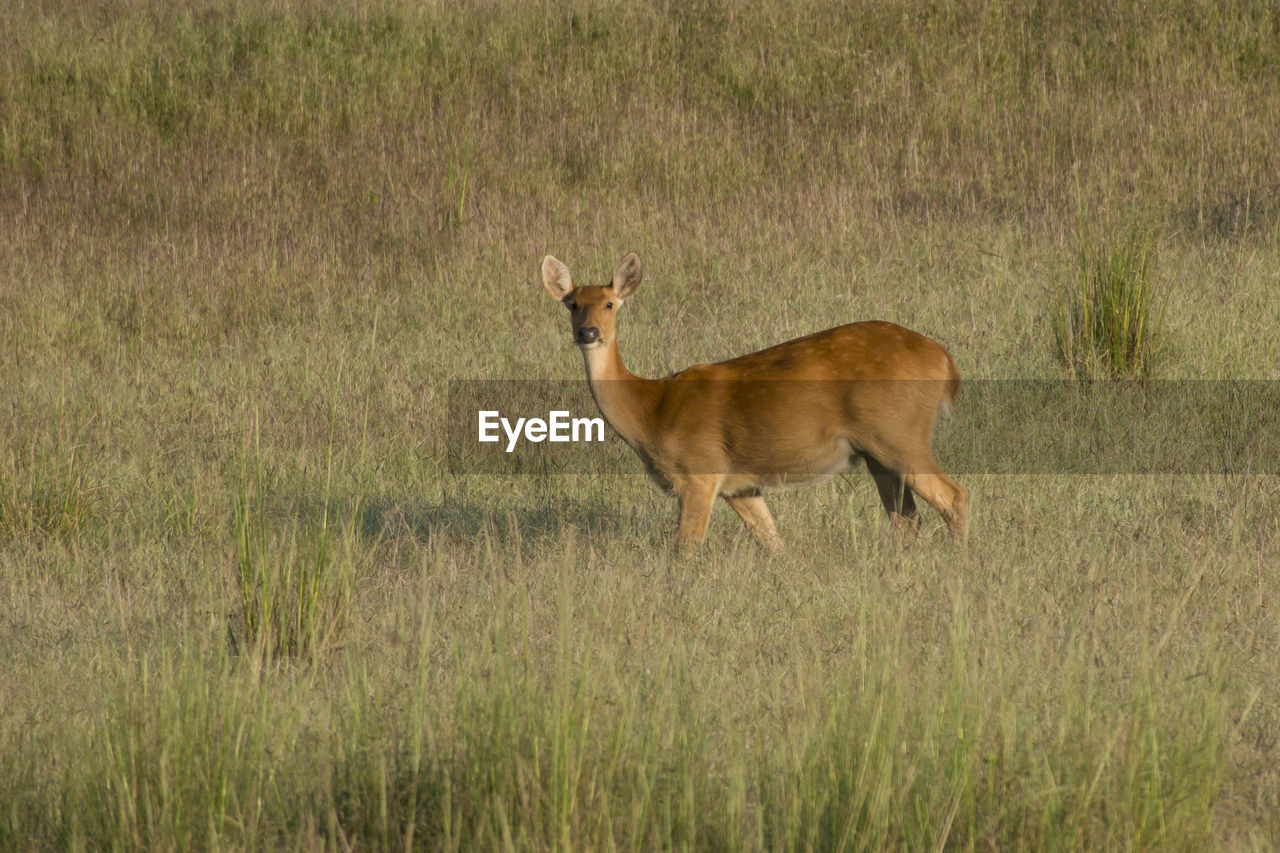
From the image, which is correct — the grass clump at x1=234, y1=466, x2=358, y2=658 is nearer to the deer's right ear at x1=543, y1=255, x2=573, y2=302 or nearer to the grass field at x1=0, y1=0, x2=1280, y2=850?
the grass field at x1=0, y1=0, x2=1280, y2=850

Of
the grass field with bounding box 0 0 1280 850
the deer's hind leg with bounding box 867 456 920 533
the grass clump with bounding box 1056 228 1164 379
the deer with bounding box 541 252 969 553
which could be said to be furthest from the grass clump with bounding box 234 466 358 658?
the grass clump with bounding box 1056 228 1164 379

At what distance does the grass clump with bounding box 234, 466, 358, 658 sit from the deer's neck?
146 centimetres

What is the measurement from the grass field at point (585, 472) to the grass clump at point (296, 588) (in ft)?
0.09

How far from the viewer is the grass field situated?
2.97 m

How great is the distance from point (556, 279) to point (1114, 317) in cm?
307

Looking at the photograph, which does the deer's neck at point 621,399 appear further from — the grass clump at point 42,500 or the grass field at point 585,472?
the grass clump at point 42,500

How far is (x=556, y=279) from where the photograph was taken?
6059mm

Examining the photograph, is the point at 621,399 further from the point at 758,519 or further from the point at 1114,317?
the point at 1114,317

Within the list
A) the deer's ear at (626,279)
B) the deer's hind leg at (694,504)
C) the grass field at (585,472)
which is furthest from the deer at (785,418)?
the grass field at (585,472)

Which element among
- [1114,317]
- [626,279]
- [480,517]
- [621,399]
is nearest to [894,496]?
[621,399]

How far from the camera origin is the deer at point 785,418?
5.40 metres

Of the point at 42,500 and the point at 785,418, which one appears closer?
the point at 785,418

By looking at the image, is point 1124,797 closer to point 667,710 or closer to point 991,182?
point 667,710

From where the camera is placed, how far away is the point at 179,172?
11375 millimetres
